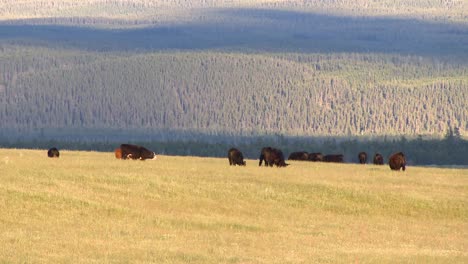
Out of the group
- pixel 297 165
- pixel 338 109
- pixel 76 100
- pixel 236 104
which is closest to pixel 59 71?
pixel 76 100

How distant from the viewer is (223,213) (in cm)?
3784

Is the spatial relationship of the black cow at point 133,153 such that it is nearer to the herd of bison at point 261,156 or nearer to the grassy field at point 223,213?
the herd of bison at point 261,156

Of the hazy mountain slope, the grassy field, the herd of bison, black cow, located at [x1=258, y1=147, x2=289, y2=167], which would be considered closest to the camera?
the grassy field

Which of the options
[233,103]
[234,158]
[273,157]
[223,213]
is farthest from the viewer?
[233,103]

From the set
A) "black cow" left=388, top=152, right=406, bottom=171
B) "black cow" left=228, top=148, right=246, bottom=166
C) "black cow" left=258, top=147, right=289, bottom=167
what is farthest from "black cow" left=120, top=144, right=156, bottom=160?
"black cow" left=388, top=152, right=406, bottom=171

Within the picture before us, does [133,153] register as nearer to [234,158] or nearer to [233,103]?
[234,158]

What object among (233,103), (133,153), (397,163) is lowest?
(397,163)

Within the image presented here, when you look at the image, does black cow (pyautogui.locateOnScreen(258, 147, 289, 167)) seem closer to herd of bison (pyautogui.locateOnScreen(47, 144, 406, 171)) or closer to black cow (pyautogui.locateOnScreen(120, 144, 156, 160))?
herd of bison (pyautogui.locateOnScreen(47, 144, 406, 171))

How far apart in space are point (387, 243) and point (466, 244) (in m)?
1.90

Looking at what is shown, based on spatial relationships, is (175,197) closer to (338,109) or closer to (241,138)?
(241,138)

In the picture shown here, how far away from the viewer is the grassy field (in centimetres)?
2945

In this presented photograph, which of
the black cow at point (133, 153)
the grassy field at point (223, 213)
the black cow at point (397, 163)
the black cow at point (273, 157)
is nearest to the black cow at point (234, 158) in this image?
the grassy field at point (223, 213)

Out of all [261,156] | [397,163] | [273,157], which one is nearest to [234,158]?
[261,156]

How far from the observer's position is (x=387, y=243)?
32.7 meters
